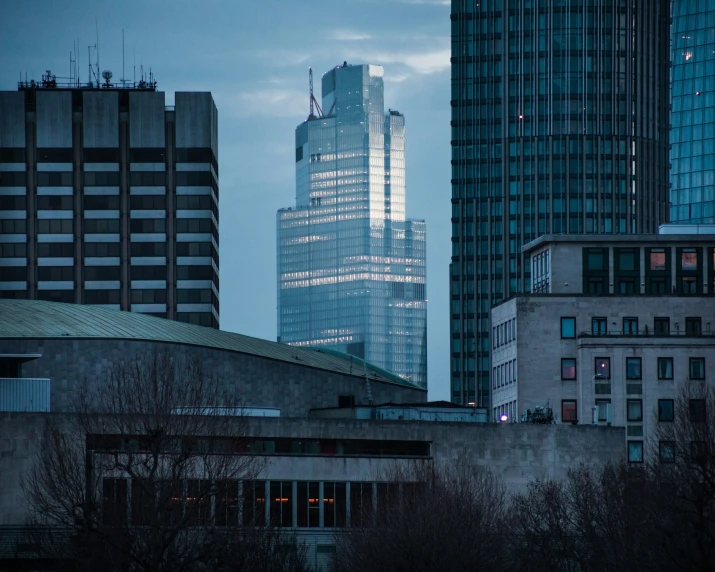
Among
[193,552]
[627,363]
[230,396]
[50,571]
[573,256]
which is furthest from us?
[573,256]

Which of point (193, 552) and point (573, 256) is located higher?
point (573, 256)

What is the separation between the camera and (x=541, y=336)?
173625mm

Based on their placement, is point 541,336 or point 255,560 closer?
point 255,560

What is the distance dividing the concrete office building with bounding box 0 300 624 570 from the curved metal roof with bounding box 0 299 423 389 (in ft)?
0.50

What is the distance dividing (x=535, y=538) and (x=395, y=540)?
10.8 meters

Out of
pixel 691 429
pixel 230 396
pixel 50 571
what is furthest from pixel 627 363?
pixel 50 571

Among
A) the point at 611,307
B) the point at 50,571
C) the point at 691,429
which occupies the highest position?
the point at 611,307

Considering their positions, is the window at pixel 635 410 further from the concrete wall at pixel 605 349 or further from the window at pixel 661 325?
the window at pixel 661 325

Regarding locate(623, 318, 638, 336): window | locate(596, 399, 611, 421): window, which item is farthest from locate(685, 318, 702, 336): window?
locate(596, 399, 611, 421): window

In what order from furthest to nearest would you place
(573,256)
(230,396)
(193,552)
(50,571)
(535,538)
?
(573,256) → (230,396) → (535,538) → (50,571) → (193,552)

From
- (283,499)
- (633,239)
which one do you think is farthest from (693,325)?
(283,499)

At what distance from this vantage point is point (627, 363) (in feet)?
562

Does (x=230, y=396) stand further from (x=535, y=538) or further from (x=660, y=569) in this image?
(x=660, y=569)

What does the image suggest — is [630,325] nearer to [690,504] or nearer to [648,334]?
[648,334]
